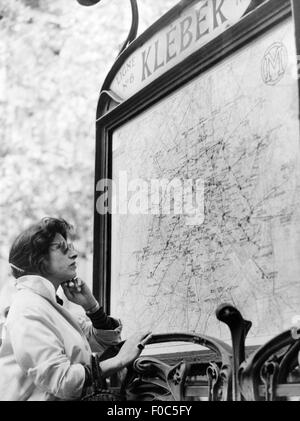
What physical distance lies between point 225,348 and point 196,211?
355 mm

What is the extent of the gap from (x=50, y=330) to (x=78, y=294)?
0.52 feet

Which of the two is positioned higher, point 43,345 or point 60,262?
point 60,262

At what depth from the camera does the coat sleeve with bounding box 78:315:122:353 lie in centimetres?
183

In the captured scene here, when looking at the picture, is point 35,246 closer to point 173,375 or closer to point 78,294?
point 78,294

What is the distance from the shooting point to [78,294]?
1.90 m

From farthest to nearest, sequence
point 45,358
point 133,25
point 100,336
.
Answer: point 133,25
point 100,336
point 45,358

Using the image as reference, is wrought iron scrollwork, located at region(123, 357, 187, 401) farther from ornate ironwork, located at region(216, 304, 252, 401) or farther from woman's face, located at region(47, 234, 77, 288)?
woman's face, located at region(47, 234, 77, 288)

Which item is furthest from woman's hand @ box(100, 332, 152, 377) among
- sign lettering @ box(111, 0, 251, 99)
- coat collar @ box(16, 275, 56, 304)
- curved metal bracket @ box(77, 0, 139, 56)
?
curved metal bracket @ box(77, 0, 139, 56)

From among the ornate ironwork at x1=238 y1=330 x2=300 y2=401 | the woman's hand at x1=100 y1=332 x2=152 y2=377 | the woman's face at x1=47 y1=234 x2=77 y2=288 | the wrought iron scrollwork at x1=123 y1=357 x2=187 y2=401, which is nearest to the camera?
the ornate ironwork at x1=238 y1=330 x2=300 y2=401

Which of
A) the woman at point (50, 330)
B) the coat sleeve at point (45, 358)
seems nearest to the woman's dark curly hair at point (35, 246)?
the woman at point (50, 330)

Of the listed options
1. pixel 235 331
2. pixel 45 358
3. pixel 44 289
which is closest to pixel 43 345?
pixel 45 358

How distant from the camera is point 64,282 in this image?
189cm

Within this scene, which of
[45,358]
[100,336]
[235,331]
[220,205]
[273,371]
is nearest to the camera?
[273,371]
